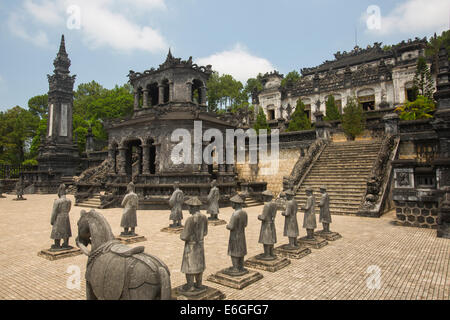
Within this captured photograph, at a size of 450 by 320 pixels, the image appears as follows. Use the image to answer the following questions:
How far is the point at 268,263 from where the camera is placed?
21.9ft

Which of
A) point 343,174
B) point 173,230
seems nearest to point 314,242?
point 173,230

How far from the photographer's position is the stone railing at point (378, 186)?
13.4m

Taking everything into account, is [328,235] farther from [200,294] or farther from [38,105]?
[38,105]

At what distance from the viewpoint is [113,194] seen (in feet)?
60.2

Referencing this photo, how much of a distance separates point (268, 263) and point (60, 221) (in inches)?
235

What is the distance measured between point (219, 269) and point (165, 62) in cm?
1894

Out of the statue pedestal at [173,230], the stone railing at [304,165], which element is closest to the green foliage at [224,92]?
the stone railing at [304,165]

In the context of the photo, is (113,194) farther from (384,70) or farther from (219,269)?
(384,70)

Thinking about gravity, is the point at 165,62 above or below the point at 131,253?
above

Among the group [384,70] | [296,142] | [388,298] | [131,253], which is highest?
[384,70]

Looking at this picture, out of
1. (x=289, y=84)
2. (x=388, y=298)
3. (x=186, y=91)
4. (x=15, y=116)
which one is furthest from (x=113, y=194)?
(x=15, y=116)

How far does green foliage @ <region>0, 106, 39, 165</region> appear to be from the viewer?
40625 millimetres

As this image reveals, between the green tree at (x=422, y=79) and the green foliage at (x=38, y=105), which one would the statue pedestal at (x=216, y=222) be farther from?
the green foliage at (x=38, y=105)

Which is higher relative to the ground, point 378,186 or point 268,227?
point 378,186
